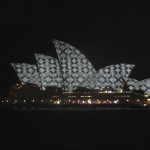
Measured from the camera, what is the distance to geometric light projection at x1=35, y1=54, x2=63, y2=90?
6744cm

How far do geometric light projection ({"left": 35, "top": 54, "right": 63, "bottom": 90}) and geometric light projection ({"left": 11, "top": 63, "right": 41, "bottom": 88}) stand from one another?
776 mm

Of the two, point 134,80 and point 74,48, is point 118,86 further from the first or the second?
point 74,48

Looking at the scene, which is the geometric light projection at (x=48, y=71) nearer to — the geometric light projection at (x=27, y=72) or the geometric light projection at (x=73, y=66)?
the geometric light projection at (x=27, y=72)

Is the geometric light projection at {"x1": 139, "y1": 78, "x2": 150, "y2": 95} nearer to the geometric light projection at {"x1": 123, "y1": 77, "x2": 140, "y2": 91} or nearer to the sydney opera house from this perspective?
the sydney opera house

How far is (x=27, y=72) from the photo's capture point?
70.4m

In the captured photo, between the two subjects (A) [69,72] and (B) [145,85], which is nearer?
(A) [69,72]

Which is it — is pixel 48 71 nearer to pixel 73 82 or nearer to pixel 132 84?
pixel 73 82

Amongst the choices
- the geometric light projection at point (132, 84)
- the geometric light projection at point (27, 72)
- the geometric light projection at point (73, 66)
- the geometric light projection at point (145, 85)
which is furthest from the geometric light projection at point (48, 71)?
the geometric light projection at point (145, 85)

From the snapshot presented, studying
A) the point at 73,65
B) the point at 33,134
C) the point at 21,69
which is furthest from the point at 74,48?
the point at 33,134

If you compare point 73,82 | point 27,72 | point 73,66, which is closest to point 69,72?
point 73,66

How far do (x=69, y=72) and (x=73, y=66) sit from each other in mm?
1122

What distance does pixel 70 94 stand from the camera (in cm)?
7250

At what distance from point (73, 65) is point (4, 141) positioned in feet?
142

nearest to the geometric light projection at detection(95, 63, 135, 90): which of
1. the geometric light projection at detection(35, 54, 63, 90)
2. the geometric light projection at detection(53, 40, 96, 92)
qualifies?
the geometric light projection at detection(53, 40, 96, 92)
